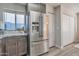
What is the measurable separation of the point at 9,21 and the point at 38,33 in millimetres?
582

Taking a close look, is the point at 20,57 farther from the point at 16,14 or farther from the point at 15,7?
the point at 15,7

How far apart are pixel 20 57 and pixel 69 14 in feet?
4.07

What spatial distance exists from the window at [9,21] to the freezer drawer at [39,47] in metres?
0.51

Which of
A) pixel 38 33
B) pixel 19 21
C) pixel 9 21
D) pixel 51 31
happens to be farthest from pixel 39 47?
pixel 9 21

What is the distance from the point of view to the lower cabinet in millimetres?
1802

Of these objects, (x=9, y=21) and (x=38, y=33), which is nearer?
(x=9, y=21)

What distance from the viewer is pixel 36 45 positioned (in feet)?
6.32

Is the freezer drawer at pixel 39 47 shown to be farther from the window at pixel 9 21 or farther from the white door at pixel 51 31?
the window at pixel 9 21

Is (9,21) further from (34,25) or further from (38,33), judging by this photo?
(38,33)

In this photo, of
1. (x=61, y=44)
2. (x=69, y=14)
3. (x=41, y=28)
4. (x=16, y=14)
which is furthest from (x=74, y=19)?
(x=16, y=14)

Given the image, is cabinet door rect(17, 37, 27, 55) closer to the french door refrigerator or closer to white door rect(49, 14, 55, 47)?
the french door refrigerator

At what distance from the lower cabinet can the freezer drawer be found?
0.50ft

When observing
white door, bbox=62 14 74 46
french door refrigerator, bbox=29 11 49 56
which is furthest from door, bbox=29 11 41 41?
white door, bbox=62 14 74 46

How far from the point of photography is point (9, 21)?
1.75 meters
